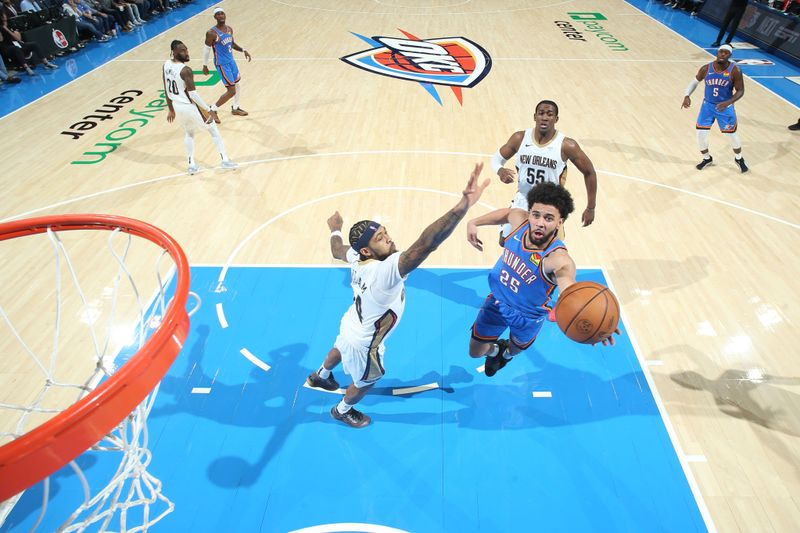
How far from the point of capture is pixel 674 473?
368cm

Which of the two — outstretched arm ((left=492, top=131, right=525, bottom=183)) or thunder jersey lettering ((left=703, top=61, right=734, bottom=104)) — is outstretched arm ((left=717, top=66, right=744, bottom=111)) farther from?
outstretched arm ((left=492, top=131, right=525, bottom=183))

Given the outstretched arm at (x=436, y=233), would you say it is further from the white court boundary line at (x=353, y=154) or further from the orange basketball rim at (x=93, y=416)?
the white court boundary line at (x=353, y=154)

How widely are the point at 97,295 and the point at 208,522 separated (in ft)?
10.3

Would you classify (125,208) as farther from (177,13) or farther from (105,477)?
(177,13)

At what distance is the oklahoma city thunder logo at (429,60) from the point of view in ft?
35.8

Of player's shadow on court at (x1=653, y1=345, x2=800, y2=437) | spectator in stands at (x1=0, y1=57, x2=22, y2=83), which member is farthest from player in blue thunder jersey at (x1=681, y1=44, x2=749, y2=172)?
spectator in stands at (x1=0, y1=57, x2=22, y2=83)

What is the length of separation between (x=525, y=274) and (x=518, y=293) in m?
0.20

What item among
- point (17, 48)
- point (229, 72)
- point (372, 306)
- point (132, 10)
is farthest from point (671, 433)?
point (132, 10)

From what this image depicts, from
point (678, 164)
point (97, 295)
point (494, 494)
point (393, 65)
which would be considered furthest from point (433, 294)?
point (393, 65)

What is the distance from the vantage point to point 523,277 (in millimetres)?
3588

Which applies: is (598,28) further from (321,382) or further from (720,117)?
(321,382)

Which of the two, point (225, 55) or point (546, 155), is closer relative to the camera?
point (546, 155)

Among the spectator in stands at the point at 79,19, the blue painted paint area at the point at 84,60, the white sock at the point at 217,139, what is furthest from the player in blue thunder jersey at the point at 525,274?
the spectator in stands at the point at 79,19

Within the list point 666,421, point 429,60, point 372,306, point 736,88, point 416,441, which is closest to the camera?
point 372,306
